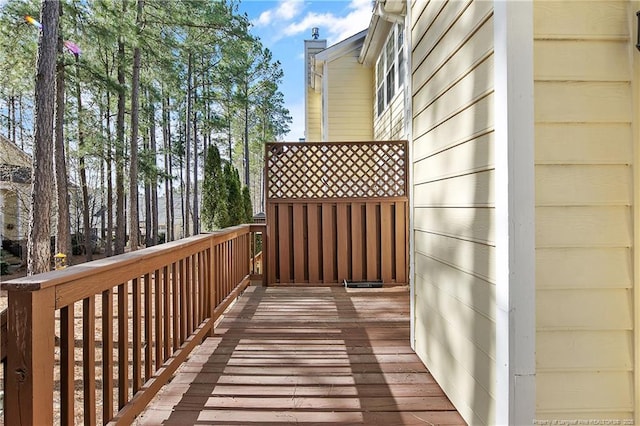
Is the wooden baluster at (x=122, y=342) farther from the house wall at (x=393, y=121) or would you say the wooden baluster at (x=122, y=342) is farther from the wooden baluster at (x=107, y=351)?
the house wall at (x=393, y=121)

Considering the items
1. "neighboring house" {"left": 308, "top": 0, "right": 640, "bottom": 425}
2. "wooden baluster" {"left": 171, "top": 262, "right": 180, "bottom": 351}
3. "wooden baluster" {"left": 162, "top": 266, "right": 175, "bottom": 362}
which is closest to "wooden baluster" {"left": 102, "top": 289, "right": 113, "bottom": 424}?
"wooden baluster" {"left": 162, "top": 266, "right": 175, "bottom": 362}

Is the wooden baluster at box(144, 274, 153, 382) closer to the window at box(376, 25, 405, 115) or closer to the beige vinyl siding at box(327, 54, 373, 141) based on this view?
the window at box(376, 25, 405, 115)

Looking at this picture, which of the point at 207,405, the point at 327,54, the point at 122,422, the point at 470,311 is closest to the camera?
the point at 122,422

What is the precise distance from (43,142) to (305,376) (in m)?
5.51

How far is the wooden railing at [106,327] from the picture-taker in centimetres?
111

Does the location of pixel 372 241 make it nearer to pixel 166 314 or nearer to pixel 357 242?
pixel 357 242

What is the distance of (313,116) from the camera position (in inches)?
474

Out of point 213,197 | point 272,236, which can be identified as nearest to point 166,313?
point 272,236

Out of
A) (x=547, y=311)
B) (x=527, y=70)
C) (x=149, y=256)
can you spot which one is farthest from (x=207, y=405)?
(x=527, y=70)

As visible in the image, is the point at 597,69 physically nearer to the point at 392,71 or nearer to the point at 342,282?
the point at 342,282

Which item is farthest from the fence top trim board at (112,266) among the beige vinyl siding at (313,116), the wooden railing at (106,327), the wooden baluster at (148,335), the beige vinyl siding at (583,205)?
the beige vinyl siding at (313,116)

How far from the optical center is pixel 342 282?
5203 millimetres

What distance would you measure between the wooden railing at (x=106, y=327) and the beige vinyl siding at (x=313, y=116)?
8971mm

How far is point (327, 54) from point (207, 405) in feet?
25.2
